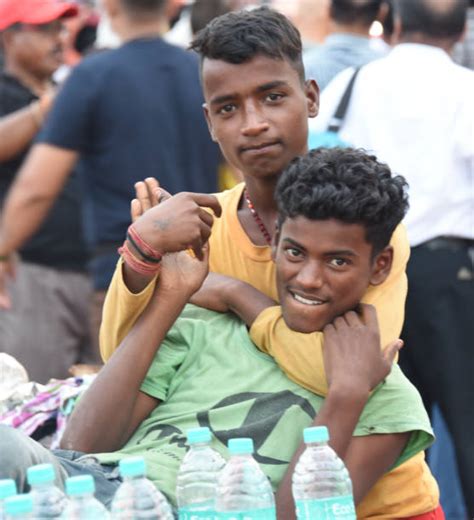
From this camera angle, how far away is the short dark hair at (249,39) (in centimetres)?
405

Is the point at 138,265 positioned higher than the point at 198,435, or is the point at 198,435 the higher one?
the point at 138,265

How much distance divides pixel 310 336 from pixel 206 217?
0.44m

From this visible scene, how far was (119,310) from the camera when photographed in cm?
400

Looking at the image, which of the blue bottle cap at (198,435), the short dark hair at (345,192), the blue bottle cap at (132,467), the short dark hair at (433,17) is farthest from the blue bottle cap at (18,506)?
the short dark hair at (433,17)

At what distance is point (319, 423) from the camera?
373 cm

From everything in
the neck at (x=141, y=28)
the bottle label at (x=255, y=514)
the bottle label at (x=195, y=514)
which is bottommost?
the bottle label at (x=195, y=514)

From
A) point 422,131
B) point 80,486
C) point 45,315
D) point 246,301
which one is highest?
point 422,131

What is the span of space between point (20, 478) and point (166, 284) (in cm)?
75

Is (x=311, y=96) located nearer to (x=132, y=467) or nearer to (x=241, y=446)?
(x=241, y=446)

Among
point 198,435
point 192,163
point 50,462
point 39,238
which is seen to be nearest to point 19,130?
point 39,238

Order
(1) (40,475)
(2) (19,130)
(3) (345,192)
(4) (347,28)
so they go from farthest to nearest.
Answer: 1. (2) (19,130)
2. (4) (347,28)
3. (3) (345,192)
4. (1) (40,475)

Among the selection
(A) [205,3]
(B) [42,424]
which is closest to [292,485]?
(B) [42,424]

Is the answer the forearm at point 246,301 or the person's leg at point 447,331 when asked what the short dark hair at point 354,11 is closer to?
the person's leg at point 447,331

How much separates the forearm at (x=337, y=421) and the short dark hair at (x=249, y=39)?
1001 mm
